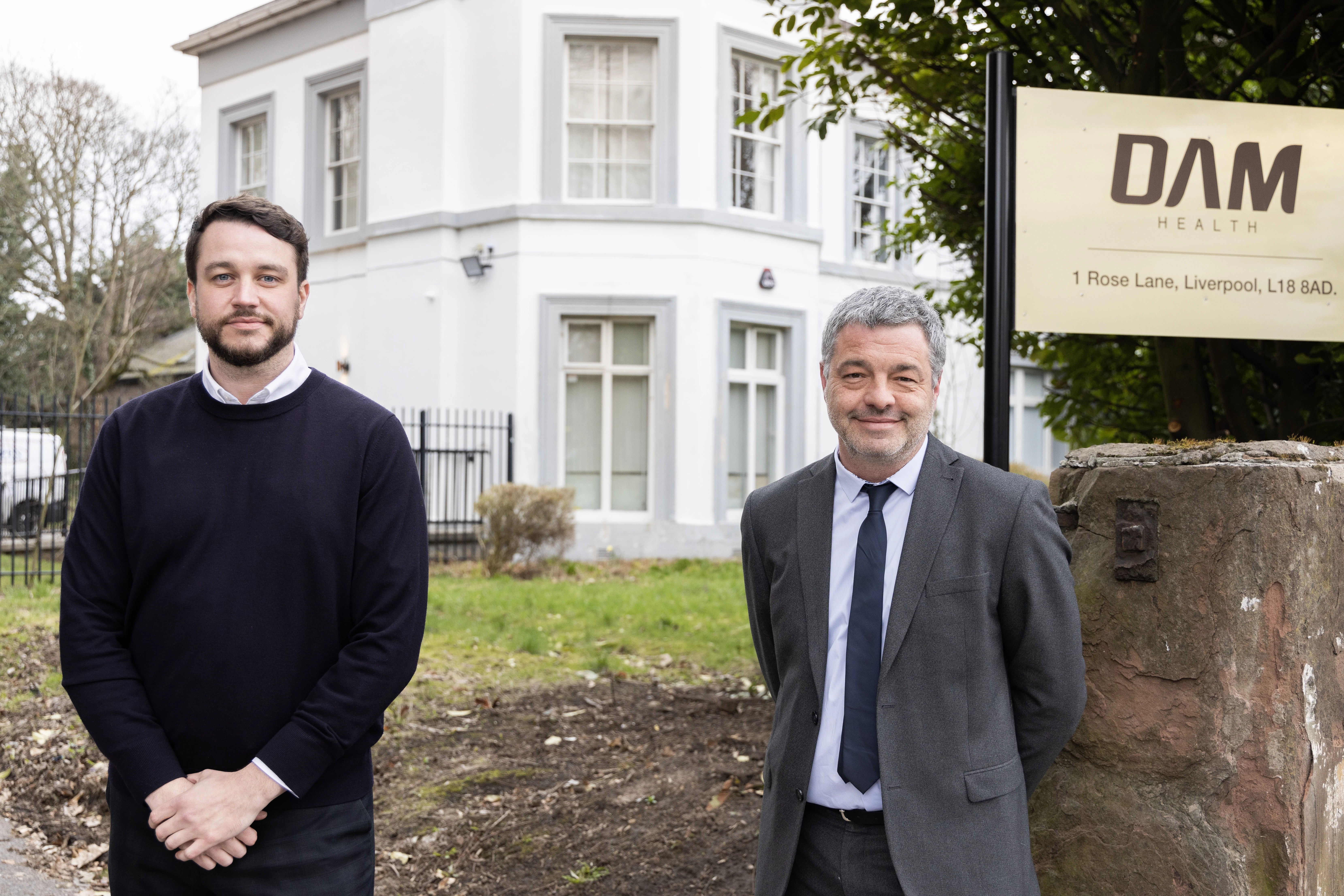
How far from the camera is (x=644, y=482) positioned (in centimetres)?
1448

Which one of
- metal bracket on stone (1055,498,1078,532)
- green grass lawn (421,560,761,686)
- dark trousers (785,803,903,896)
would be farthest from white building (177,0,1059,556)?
dark trousers (785,803,903,896)

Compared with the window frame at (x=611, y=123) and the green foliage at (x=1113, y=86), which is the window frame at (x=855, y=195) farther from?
the green foliage at (x=1113, y=86)

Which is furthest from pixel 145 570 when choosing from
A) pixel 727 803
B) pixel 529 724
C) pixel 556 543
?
pixel 556 543

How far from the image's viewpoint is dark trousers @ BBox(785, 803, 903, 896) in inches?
81.0

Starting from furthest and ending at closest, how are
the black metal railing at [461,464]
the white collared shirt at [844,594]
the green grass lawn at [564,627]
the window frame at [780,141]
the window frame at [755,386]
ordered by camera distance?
the window frame at [755,386]
the window frame at [780,141]
the black metal railing at [461,464]
the green grass lawn at [564,627]
the white collared shirt at [844,594]

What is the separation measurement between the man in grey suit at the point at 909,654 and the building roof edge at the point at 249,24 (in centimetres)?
1605

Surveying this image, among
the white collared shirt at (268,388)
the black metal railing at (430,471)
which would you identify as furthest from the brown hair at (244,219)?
the black metal railing at (430,471)

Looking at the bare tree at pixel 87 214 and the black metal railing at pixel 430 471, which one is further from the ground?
the bare tree at pixel 87 214

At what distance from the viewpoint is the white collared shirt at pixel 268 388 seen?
87.4 inches

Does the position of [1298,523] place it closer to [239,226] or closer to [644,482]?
[239,226]

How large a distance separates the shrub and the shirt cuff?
33.0 ft

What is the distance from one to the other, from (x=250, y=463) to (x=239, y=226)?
18.7 inches

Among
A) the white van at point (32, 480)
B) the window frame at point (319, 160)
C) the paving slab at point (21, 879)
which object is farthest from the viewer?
the window frame at point (319, 160)

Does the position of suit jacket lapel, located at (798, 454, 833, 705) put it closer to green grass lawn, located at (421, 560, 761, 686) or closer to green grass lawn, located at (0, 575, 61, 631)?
green grass lawn, located at (421, 560, 761, 686)
